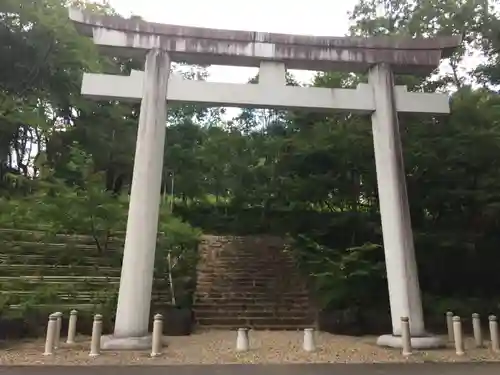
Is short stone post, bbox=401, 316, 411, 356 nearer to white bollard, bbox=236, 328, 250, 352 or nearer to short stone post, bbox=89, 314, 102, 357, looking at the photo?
white bollard, bbox=236, 328, 250, 352

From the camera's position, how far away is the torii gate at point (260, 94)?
850cm

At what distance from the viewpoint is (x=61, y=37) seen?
14.8 m

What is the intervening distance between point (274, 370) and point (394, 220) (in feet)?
13.1

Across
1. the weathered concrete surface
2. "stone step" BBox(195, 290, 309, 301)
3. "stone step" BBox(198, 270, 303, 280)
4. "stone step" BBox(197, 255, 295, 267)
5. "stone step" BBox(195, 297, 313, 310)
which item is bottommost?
"stone step" BBox(195, 297, 313, 310)

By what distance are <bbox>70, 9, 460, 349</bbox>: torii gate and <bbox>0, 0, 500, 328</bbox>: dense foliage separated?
1.64 meters

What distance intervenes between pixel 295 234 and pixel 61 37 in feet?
35.7

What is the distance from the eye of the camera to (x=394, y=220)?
29.6 feet

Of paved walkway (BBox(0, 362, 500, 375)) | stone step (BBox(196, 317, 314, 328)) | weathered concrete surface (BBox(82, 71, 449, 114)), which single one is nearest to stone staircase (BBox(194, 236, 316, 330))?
stone step (BBox(196, 317, 314, 328))

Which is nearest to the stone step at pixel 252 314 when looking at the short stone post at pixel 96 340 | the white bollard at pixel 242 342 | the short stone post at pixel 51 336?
the white bollard at pixel 242 342

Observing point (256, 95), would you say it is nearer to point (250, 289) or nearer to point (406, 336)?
point (406, 336)

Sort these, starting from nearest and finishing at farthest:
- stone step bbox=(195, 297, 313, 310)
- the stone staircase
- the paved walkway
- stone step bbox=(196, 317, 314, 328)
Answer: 1. the paved walkway
2. stone step bbox=(196, 317, 314, 328)
3. the stone staircase
4. stone step bbox=(195, 297, 313, 310)

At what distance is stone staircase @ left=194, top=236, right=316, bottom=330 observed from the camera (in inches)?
465

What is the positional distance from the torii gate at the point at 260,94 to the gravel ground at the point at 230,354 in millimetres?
667

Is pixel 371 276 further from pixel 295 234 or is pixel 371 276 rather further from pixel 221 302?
pixel 295 234
